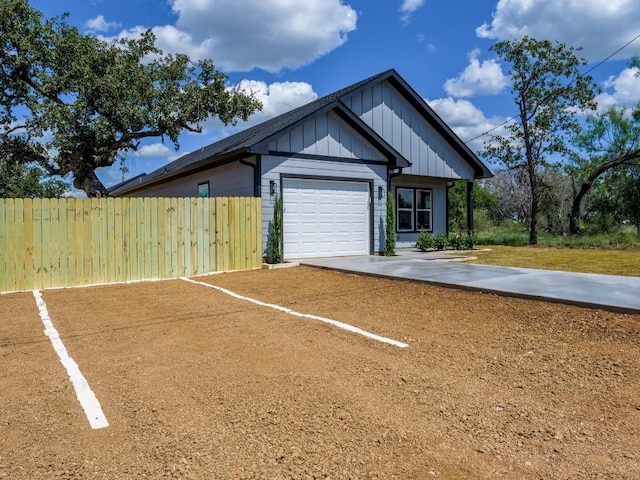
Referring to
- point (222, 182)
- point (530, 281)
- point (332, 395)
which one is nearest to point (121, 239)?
point (222, 182)

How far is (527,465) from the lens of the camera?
2.38 metres

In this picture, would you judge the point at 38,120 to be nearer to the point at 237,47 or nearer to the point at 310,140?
the point at 237,47

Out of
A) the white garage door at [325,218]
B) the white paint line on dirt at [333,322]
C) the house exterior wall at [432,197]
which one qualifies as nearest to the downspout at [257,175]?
the white garage door at [325,218]

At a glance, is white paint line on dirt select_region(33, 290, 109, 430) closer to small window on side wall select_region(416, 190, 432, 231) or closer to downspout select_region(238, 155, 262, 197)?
downspout select_region(238, 155, 262, 197)

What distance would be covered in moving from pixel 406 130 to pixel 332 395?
13762 mm

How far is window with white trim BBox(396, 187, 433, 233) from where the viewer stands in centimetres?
1677

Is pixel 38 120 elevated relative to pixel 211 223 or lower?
elevated

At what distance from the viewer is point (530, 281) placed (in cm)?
725

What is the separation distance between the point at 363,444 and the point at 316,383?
97 cm

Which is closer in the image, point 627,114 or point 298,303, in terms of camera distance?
point 298,303

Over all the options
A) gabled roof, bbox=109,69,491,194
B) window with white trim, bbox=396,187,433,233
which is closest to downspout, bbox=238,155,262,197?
gabled roof, bbox=109,69,491,194

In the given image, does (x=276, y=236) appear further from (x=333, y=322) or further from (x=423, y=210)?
(x=423, y=210)

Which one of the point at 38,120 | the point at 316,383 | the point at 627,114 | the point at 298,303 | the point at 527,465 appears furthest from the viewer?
the point at 627,114

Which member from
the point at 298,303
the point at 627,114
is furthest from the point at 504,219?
the point at 298,303
